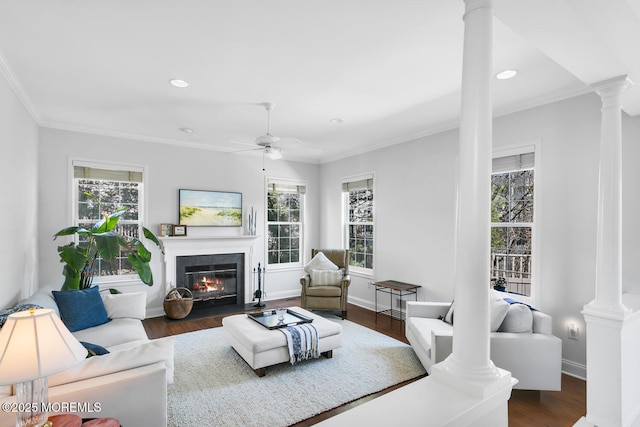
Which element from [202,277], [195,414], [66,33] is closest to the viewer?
[66,33]

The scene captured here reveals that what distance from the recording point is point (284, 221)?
21.7 ft

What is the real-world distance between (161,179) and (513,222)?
495 cm

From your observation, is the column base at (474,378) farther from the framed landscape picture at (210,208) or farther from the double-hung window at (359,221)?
the framed landscape picture at (210,208)

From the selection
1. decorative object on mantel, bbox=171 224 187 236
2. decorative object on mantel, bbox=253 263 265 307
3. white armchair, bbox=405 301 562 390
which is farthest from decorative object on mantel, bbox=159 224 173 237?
white armchair, bbox=405 301 562 390

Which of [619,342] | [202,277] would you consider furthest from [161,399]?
[202,277]

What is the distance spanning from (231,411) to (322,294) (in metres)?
2.52

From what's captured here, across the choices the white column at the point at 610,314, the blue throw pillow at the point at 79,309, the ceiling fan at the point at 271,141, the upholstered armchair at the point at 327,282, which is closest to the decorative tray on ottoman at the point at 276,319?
the upholstered armchair at the point at 327,282

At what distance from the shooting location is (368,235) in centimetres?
593

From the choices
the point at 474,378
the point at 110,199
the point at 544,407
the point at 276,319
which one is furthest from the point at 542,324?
the point at 110,199

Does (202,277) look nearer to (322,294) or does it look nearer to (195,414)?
(322,294)

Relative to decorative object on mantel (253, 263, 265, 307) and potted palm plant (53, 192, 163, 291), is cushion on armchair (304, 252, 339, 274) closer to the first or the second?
decorative object on mantel (253, 263, 265, 307)

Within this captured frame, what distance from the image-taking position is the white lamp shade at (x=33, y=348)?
1.37 metres

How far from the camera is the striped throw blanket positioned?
3270mm

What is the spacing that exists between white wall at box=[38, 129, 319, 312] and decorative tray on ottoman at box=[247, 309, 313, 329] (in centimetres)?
224
